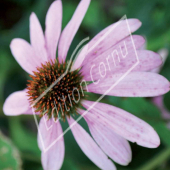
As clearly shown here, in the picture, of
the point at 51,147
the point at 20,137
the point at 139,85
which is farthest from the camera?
the point at 20,137

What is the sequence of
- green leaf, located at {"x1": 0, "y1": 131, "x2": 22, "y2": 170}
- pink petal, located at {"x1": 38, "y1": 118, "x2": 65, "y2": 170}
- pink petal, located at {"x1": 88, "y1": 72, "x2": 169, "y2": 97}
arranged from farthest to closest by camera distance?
green leaf, located at {"x1": 0, "y1": 131, "x2": 22, "y2": 170}, pink petal, located at {"x1": 38, "y1": 118, "x2": 65, "y2": 170}, pink petal, located at {"x1": 88, "y1": 72, "x2": 169, "y2": 97}

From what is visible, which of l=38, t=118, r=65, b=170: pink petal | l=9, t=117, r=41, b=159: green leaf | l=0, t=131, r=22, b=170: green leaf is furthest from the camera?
l=9, t=117, r=41, b=159: green leaf

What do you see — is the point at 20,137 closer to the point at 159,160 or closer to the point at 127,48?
the point at 159,160

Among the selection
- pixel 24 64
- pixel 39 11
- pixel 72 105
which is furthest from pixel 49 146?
pixel 39 11

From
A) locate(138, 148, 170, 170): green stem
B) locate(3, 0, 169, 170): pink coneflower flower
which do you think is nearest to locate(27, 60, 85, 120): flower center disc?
locate(3, 0, 169, 170): pink coneflower flower

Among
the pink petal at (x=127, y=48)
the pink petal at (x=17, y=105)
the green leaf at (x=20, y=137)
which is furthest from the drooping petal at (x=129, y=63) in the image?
the green leaf at (x=20, y=137)

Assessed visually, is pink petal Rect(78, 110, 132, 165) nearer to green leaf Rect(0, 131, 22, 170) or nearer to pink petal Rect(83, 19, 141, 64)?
pink petal Rect(83, 19, 141, 64)

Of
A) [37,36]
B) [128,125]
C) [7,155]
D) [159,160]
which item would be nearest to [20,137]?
[7,155]
